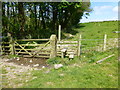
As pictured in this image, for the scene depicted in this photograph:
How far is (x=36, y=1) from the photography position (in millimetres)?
14086

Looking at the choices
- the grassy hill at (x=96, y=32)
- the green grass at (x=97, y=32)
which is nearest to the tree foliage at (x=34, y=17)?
the grassy hill at (x=96, y=32)

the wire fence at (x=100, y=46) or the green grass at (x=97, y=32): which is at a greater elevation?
the green grass at (x=97, y=32)

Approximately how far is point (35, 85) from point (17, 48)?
5991 mm

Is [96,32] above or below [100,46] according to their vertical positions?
above

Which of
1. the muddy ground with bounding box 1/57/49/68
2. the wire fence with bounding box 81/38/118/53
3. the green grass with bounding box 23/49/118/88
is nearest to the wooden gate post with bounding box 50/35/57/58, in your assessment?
the muddy ground with bounding box 1/57/49/68

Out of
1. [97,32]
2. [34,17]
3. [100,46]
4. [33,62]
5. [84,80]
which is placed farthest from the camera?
[97,32]

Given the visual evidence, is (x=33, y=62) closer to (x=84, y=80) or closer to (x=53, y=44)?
(x=53, y=44)

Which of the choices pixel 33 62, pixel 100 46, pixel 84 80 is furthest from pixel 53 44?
pixel 100 46

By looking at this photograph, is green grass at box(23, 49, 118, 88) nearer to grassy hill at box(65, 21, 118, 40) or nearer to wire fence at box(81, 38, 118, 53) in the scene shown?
wire fence at box(81, 38, 118, 53)

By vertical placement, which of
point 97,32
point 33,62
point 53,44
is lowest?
point 33,62

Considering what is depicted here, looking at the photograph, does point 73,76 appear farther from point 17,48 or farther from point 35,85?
point 17,48

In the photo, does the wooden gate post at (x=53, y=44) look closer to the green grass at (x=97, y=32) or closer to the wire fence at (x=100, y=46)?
the wire fence at (x=100, y=46)

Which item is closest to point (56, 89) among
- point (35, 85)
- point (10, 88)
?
point (35, 85)

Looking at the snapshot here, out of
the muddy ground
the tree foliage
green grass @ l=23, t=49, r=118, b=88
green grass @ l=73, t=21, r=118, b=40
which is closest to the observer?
green grass @ l=23, t=49, r=118, b=88
